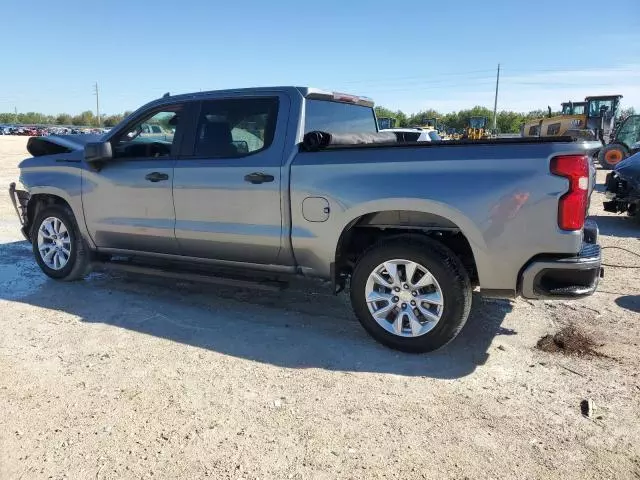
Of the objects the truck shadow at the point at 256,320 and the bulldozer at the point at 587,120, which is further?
the bulldozer at the point at 587,120

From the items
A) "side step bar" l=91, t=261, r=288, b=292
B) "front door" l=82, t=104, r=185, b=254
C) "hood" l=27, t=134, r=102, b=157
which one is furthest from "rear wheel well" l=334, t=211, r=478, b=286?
"hood" l=27, t=134, r=102, b=157

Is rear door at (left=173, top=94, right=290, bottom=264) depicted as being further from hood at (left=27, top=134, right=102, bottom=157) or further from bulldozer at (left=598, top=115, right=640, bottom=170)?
bulldozer at (left=598, top=115, right=640, bottom=170)

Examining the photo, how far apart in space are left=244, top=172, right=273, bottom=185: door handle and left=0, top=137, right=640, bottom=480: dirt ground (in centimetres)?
124

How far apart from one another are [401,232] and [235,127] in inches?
70.3

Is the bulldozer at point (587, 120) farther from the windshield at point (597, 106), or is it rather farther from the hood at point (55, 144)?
the hood at point (55, 144)

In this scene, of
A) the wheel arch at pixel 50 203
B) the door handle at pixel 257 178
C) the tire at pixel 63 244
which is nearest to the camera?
the door handle at pixel 257 178

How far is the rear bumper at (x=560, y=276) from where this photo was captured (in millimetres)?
3385

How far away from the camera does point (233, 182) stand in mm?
4426

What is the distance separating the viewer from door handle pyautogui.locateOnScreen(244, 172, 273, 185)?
13.9ft

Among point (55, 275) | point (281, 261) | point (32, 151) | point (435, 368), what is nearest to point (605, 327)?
point (435, 368)

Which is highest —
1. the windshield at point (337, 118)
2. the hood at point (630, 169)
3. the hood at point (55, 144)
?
the windshield at point (337, 118)

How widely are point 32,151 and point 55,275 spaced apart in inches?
56.5

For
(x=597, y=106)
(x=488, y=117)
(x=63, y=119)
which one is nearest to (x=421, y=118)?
(x=488, y=117)

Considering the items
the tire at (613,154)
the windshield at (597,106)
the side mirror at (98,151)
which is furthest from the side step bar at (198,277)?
the windshield at (597,106)
